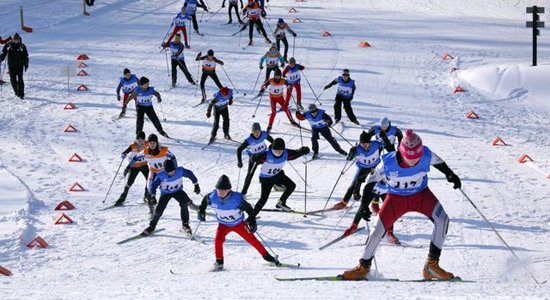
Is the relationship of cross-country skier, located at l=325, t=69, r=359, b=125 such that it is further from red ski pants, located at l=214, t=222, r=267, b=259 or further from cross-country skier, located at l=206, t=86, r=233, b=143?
red ski pants, located at l=214, t=222, r=267, b=259

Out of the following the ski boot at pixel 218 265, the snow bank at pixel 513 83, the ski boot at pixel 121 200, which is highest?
the snow bank at pixel 513 83

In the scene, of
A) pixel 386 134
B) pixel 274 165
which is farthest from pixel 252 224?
pixel 386 134

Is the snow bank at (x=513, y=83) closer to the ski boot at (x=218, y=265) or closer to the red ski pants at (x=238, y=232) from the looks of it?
the red ski pants at (x=238, y=232)

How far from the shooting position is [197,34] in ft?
96.9

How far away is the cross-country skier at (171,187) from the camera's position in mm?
12203

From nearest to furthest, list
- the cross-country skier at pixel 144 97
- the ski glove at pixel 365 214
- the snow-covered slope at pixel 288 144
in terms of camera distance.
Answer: the snow-covered slope at pixel 288 144 → the ski glove at pixel 365 214 → the cross-country skier at pixel 144 97

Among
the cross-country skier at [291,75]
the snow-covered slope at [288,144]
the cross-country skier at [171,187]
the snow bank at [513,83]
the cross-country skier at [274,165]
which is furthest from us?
the snow bank at [513,83]

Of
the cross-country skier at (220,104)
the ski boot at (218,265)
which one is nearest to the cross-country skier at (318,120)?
the cross-country skier at (220,104)

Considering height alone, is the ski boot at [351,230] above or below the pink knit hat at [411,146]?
below

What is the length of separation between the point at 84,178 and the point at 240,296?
8816 millimetres

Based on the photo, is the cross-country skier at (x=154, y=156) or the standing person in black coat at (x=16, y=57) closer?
the cross-country skier at (x=154, y=156)

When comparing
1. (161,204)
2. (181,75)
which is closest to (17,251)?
(161,204)

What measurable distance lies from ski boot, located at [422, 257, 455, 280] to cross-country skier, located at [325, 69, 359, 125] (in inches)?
379

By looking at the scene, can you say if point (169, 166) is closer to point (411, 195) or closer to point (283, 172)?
point (283, 172)
